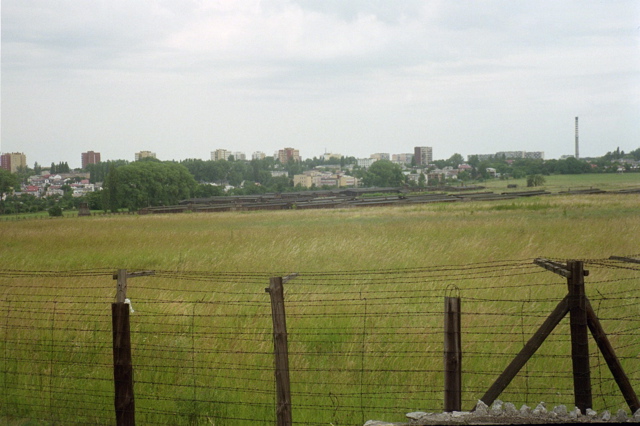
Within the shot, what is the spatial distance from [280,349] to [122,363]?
1684 mm

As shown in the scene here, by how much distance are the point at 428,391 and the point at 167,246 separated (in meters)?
22.1

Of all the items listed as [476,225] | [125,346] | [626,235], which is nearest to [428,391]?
[125,346]

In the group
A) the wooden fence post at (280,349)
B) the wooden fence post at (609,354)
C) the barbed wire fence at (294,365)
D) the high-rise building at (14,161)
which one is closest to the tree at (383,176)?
the high-rise building at (14,161)

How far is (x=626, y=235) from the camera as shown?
2459 cm

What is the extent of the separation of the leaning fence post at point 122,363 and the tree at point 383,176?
146 meters

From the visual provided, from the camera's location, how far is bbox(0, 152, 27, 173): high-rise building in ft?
365

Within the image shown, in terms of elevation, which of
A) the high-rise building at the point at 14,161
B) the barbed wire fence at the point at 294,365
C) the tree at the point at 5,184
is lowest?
the barbed wire fence at the point at 294,365

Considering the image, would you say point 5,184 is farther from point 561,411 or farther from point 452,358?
point 561,411

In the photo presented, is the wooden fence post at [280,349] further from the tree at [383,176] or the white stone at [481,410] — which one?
the tree at [383,176]

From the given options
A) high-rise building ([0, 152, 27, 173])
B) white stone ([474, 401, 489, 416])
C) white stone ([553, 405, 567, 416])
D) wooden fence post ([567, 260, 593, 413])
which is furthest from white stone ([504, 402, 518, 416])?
high-rise building ([0, 152, 27, 173])

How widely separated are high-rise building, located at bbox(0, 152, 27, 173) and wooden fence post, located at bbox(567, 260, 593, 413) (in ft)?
375

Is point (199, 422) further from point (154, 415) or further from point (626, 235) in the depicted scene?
point (626, 235)

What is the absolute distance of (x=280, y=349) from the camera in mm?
6590

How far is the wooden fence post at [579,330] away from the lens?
6.27m
